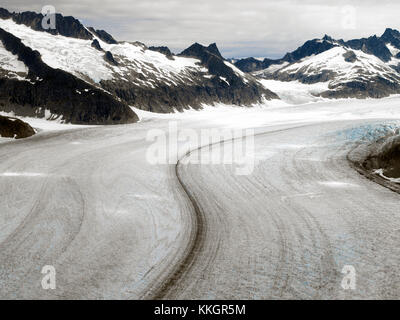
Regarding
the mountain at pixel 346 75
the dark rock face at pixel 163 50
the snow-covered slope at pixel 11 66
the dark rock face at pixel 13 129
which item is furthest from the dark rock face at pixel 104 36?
the mountain at pixel 346 75

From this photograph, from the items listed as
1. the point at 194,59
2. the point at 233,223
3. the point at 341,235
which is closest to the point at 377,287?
the point at 341,235

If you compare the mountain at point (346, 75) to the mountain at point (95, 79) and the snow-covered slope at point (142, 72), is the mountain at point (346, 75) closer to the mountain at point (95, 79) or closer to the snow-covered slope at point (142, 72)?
the snow-covered slope at point (142, 72)

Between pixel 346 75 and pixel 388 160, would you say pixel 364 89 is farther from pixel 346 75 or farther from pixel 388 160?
pixel 388 160

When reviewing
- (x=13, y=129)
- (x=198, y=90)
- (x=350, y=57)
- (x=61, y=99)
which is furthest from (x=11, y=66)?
(x=350, y=57)

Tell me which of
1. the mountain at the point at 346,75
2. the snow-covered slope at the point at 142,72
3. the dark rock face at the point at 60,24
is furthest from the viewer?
the mountain at the point at 346,75

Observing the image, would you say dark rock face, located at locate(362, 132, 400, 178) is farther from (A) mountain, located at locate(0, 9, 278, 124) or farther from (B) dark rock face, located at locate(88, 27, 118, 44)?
(B) dark rock face, located at locate(88, 27, 118, 44)

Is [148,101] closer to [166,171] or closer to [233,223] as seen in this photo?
[166,171]

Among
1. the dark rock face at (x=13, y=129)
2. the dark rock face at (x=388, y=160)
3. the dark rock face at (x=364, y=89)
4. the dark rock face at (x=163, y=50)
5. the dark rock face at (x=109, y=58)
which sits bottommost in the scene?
the dark rock face at (x=388, y=160)
